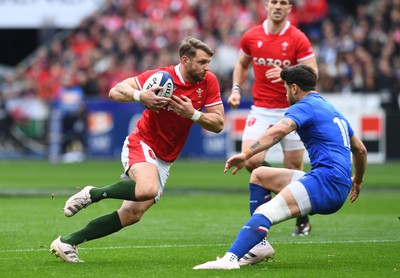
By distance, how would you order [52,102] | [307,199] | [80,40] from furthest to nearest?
[80,40]
[52,102]
[307,199]

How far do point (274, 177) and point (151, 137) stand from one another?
1301mm

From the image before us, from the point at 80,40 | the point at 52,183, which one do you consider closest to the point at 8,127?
the point at 80,40

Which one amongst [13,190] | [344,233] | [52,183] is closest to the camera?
[344,233]

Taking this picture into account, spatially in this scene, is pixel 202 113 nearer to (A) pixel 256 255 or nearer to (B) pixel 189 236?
(A) pixel 256 255

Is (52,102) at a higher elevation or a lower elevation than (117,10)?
lower

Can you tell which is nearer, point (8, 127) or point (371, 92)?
point (371, 92)

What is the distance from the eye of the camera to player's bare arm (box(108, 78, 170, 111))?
9188 mm

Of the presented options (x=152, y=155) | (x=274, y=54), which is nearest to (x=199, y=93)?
(x=152, y=155)

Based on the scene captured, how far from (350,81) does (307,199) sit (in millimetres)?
17707

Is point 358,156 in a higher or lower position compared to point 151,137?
lower

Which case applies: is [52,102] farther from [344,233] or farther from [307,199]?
[307,199]

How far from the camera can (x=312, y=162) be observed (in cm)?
893

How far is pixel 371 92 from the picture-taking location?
2569cm

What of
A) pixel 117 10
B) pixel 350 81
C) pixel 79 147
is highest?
pixel 117 10
